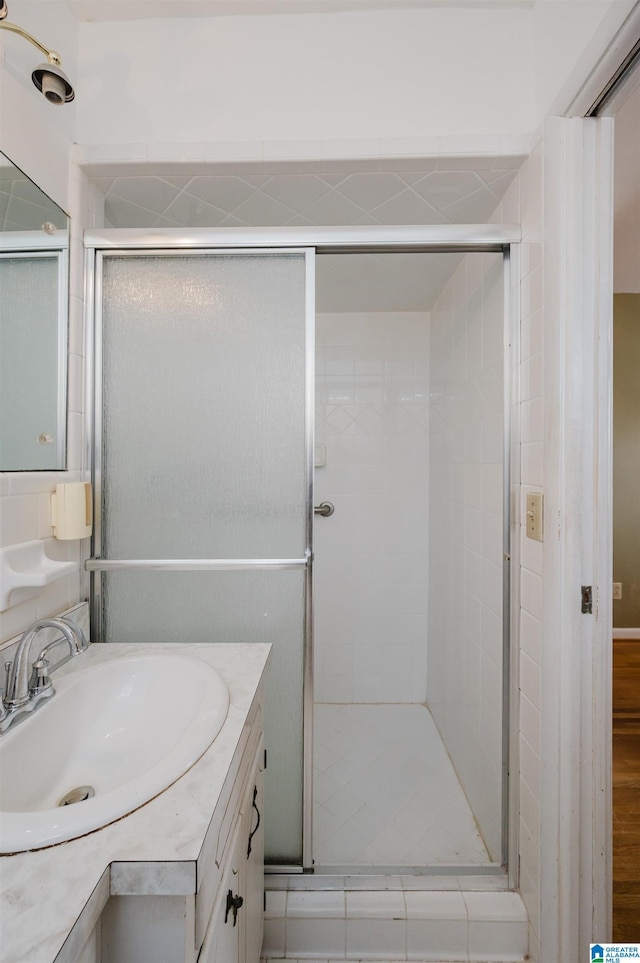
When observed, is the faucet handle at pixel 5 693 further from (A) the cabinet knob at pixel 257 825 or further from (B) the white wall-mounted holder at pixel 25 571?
(A) the cabinet knob at pixel 257 825

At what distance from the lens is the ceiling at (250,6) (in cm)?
119

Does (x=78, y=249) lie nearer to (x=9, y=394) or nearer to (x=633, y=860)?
(x=9, y=394)

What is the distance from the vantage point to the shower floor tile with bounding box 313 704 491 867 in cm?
141

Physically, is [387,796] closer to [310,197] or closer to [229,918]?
[229,918]

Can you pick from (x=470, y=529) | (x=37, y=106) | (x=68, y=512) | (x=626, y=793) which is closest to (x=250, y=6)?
(x=37, y=106)

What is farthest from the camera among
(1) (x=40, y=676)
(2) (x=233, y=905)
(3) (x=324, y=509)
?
(3) (x=324, y=509)

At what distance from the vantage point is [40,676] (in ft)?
2.93

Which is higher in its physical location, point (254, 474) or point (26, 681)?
point (254, 474)

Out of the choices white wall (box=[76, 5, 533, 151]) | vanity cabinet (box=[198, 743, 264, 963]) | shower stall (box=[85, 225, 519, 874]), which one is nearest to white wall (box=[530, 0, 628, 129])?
white wall (box=[76, 5, 533, 151])

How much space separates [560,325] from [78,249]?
137 centimetres

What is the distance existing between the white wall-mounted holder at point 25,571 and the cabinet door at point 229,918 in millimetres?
666

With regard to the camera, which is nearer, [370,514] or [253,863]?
[253,863]

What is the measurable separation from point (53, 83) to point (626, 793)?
269cm

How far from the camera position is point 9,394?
1014 millimetres
